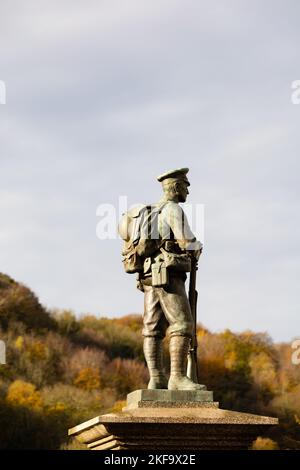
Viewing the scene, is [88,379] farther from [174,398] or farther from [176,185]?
[174,398]

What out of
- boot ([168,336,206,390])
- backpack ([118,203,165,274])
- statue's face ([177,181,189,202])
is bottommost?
boot ([168,336,206,390])

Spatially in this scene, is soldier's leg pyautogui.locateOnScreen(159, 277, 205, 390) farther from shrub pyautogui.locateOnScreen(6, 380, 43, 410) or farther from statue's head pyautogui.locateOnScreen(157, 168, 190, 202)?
shrub pyautogui.locateOnScreen(6, 380, 43, 410)

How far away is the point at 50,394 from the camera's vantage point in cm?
5719

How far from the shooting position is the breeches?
11227 millimetres

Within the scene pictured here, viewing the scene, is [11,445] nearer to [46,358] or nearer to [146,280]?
[46,358]

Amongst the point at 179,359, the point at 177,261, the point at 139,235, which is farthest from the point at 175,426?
the point at 139,235

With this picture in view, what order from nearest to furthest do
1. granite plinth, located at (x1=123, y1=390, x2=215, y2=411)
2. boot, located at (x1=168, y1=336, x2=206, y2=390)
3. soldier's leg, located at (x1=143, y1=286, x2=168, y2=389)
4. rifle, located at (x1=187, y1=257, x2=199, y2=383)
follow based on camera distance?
granite plinth, located at (x1=123, y1=390, x2=215, y2=411), boot, located at (x1=168, y1=336, x2=206, y2=390), soldier's leg, located at (x1=143, y1=286, x2=168, y2=389), rifle, located at (x1=187, y1=257, x2=199, y2=383)

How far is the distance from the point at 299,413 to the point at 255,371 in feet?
29.8

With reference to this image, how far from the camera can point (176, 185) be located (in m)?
11.7

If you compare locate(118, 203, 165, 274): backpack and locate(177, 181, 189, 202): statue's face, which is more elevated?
locate(177, 181, 189, 202): statue's face

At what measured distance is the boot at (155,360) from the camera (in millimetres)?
11234

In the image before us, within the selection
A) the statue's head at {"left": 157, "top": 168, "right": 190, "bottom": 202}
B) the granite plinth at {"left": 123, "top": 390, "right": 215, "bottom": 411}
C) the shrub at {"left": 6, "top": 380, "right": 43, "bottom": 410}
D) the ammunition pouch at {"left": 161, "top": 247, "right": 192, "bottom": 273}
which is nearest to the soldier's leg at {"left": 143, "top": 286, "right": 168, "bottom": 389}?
the ammunition pouch at {"left": 161, "top": 247, "right": 192, "bottom": 273}

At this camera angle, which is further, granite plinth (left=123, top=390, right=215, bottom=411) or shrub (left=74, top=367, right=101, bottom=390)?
shrub (left=74, top=367, right=101, bottom=390)

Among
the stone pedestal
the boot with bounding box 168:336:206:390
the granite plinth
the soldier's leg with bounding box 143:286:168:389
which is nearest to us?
the stone pedestal
